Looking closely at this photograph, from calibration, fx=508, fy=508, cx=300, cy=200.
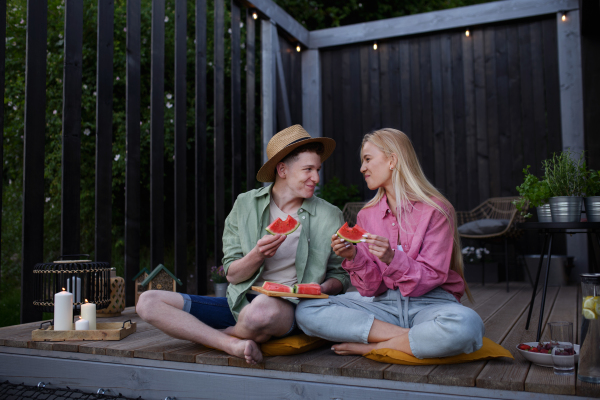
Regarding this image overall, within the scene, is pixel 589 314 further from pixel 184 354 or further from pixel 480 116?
pixel 480 116

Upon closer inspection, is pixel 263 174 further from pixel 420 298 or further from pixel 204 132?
pixel 204 132

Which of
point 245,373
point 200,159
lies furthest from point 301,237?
point 200,159

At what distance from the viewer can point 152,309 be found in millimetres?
2469

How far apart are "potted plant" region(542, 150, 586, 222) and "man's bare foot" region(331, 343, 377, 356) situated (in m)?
1.43

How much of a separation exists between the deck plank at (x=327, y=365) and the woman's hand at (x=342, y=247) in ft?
1.52

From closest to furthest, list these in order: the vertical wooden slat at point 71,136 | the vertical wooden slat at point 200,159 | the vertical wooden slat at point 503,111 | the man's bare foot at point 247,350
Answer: the man's bare foot at point 247,350 → the vertical wooden slat at point 71,136 → the vertical wooden slat at point 200,159 → the vertical wooden slat at point 503,111

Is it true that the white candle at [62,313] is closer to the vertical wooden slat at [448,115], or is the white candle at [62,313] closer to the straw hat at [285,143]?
the straw hat at [285,143]

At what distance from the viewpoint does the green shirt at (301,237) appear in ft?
8.49

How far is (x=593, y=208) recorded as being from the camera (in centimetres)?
289

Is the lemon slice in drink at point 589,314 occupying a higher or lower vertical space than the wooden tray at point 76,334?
higher

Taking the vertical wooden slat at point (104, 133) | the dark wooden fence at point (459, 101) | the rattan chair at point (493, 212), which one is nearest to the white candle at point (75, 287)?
the vertical wooden slat at point (104, 133)

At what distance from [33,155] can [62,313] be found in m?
1.35

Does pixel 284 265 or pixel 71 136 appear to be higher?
pixel 71 136

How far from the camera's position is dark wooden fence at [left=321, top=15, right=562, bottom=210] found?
6.68m
